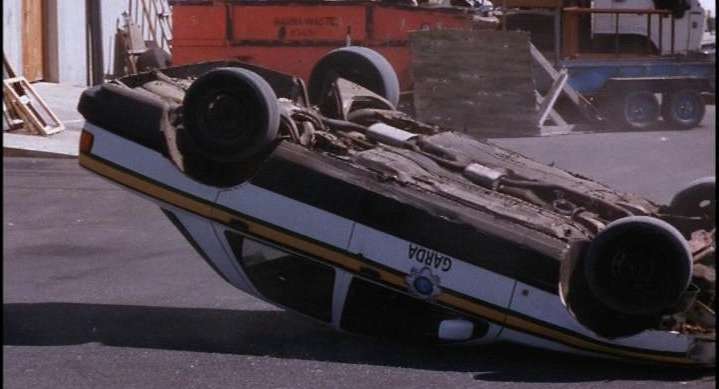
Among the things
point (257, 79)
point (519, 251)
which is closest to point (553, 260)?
point (519, 251)

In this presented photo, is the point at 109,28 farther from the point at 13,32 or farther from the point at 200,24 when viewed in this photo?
the point at 13,32

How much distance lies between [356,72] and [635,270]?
3.31 meters

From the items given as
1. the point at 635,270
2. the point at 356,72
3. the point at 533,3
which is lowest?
the point at 635,270

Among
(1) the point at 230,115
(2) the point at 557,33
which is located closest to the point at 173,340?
(1) the point at 230,115

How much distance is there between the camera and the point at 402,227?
7109mm

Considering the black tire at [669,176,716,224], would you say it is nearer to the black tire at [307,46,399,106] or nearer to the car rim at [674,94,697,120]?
the black tire at [307,46,399,106]

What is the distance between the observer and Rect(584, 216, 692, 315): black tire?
22.0ft

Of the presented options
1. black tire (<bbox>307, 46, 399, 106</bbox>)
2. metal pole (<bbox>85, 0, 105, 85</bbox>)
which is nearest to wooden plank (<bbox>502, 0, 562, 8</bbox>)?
metal pole (<bbox>85, 0, 105, 85</bbox>)

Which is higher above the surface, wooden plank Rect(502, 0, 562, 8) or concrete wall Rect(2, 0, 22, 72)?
wooden plank Rect(502, 0, 562, 8)

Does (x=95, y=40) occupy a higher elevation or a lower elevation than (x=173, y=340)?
higher

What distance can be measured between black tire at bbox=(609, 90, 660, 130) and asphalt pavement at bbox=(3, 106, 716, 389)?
43.1 feet

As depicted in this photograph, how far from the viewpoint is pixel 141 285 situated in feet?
31.7

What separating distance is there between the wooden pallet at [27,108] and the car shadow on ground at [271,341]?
9.98 meters

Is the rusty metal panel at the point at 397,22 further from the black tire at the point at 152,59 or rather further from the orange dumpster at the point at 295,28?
the black tire at the point at 152,59
